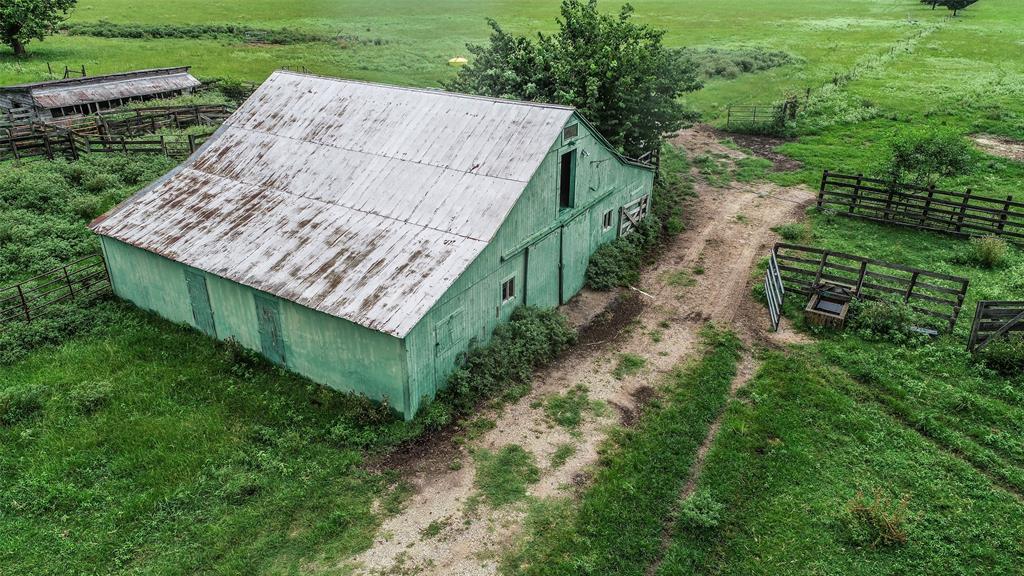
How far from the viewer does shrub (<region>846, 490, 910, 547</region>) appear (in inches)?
491

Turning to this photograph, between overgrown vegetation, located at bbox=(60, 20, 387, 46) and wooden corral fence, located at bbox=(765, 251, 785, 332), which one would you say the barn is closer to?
wooden corral fence, located at bbox=(765, 251, 785, 332)

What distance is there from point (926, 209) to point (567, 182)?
16.4 metres

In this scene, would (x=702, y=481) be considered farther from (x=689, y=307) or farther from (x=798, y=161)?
(x=798, y=161)

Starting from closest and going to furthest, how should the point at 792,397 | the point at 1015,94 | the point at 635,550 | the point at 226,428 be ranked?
the point at 635,550
the point at 226,428
the point at 792,397
the point at 1015,94

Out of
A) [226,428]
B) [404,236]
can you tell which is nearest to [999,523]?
[404,236]

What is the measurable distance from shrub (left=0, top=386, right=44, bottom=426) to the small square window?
11.9 meters

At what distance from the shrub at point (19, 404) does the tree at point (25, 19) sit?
47944 mm

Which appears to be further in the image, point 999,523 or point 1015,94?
point 1015,94

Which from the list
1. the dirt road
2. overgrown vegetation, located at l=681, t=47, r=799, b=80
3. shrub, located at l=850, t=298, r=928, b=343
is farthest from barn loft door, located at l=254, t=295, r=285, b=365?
overgrown vegetation, located at l=681, t=47, r=799, b=80

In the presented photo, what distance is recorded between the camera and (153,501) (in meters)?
13.4

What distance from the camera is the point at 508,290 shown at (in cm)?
1855

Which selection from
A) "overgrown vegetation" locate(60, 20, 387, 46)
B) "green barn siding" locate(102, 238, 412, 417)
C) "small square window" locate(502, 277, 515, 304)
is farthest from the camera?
"overgrown vegetation" locate(60, 20, 387, 46)

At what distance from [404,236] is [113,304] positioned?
35.2 ft

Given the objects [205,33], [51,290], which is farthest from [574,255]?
[205,33]
